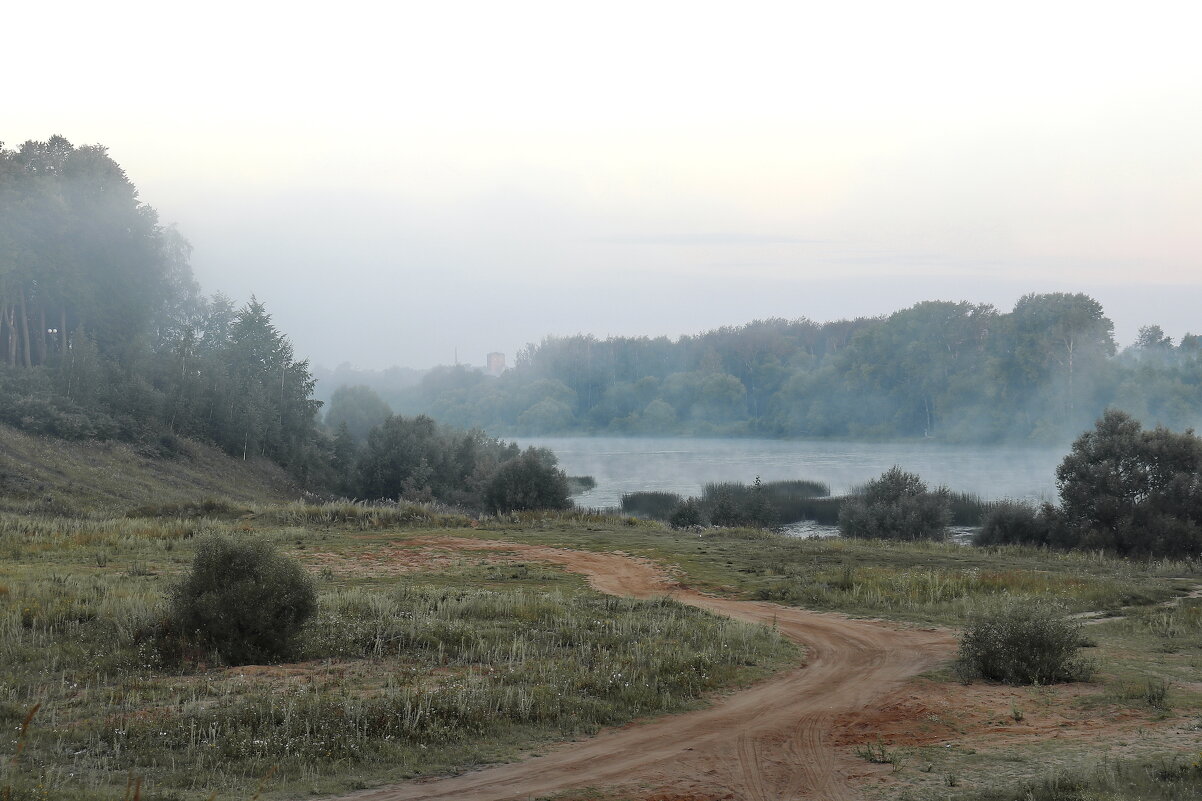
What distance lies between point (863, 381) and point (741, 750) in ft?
363

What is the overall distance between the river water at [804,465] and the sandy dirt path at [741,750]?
4136 centimetres

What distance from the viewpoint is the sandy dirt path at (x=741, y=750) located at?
7.49 m

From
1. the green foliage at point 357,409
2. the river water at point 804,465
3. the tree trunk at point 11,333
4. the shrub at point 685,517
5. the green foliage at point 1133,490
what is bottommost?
the river water at point 804,465

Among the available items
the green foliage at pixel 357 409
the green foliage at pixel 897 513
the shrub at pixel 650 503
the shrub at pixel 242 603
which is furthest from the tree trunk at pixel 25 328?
the shrub at pixel 242 603

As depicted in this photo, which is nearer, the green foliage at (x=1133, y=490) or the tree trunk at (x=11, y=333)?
the green foliage at (x=1133, y=490)

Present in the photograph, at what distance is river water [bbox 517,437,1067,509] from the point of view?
62344 mm

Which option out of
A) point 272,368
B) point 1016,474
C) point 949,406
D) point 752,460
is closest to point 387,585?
point 272,368

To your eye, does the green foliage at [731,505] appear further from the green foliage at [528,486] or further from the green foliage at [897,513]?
the green foliage at [528,486]

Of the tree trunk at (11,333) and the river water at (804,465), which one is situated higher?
the tree trunk at (11,333)

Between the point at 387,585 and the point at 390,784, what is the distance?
447 inches

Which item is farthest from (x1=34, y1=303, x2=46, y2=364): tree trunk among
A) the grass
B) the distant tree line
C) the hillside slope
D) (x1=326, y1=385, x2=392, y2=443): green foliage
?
the distant tree line

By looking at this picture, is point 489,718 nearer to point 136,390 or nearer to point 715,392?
point 136,390

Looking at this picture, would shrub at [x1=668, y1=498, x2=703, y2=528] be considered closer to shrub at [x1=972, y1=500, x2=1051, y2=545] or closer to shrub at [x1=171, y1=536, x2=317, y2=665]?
shrub at [x1=972, y1=500, x2=1051, y2=545]

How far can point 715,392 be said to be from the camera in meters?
132
